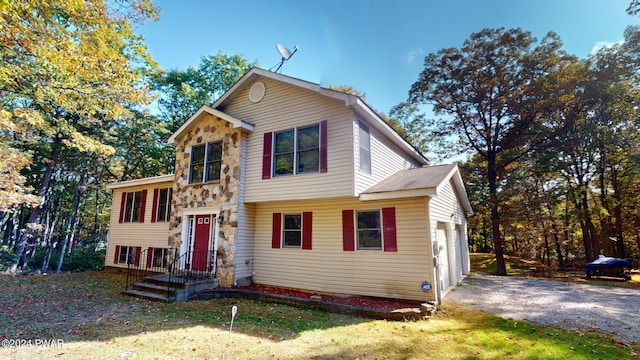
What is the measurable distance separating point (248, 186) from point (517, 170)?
59.9ft

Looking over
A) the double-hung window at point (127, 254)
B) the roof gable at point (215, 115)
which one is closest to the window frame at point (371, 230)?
the roof gable at point (215, 115)

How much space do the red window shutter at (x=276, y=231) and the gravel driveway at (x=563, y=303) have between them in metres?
5.71

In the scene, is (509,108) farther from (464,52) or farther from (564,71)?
(464,52)

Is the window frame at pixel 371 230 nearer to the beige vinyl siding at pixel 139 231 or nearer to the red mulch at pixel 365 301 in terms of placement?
the red mulch at pixel 365 301

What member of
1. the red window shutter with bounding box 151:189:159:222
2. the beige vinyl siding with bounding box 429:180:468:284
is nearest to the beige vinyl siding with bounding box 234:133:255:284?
the red window shutter with bounding box 151:189:159:222

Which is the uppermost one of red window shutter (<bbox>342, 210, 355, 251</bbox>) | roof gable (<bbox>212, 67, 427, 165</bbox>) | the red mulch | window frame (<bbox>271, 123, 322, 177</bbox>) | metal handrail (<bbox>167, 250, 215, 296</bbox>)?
roof gable (<bbox>212, 67, 427, 165</bbox>)

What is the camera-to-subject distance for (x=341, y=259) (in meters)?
8.99

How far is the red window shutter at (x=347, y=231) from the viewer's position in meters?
8.88

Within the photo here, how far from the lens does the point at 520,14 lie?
13430 mm

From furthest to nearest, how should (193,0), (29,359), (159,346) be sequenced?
(193,0)
(159,346)
(29,359)

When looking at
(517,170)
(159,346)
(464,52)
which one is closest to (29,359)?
(159,346)

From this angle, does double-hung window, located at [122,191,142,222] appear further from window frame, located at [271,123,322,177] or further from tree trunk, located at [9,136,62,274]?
window frame, located at [271,123,322,177]

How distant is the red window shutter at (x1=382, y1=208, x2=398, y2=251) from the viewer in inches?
326

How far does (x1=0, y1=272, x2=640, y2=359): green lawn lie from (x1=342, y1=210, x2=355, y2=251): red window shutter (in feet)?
7.34
